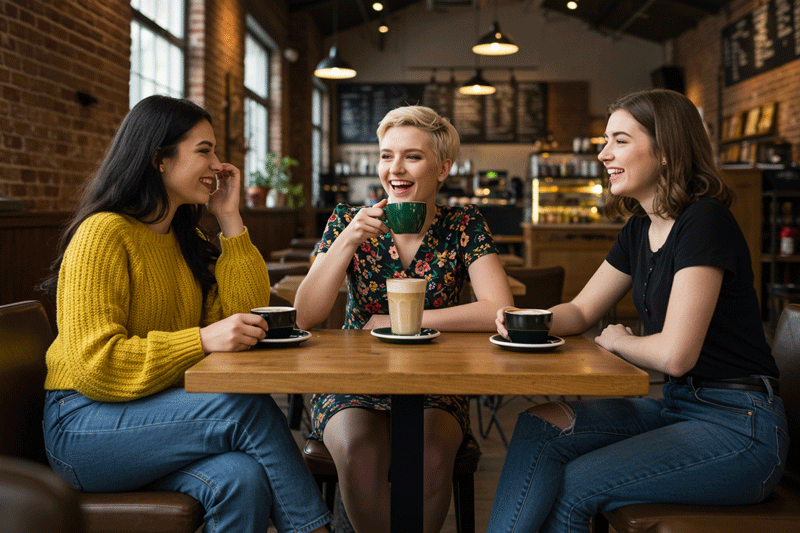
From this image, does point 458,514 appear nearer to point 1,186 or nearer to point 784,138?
point 1,186

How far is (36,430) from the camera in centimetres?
143

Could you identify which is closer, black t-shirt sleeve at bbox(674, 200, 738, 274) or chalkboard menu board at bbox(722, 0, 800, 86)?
black t-shirt sleeve at bbox(674, 200, 738, 274)

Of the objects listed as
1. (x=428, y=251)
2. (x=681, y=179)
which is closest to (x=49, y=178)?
(x=428, y=251)

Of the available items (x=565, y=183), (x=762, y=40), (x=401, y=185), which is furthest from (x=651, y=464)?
(x=762, y=40)

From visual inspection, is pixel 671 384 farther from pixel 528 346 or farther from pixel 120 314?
pixel 120 314

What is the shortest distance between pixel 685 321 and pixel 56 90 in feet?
11.0

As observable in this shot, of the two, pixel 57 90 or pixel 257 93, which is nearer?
pixel 57 90

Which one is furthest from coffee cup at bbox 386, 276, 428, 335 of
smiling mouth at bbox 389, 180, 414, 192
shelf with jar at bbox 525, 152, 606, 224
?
shelf with jar at bbox 525, 152, 606, 224

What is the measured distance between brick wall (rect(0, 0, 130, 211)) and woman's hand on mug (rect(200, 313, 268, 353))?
2296 mm

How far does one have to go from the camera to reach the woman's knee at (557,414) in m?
1.40

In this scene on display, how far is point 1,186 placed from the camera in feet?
10.1

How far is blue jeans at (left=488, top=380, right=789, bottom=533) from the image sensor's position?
1.26 m

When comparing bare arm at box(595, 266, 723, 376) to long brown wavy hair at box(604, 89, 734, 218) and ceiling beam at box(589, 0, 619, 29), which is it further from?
ceiling beam at box(589, 0, 619, 29)

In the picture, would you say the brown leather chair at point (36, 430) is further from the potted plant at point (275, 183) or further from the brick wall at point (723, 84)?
the brick wall at point (723, 84)
